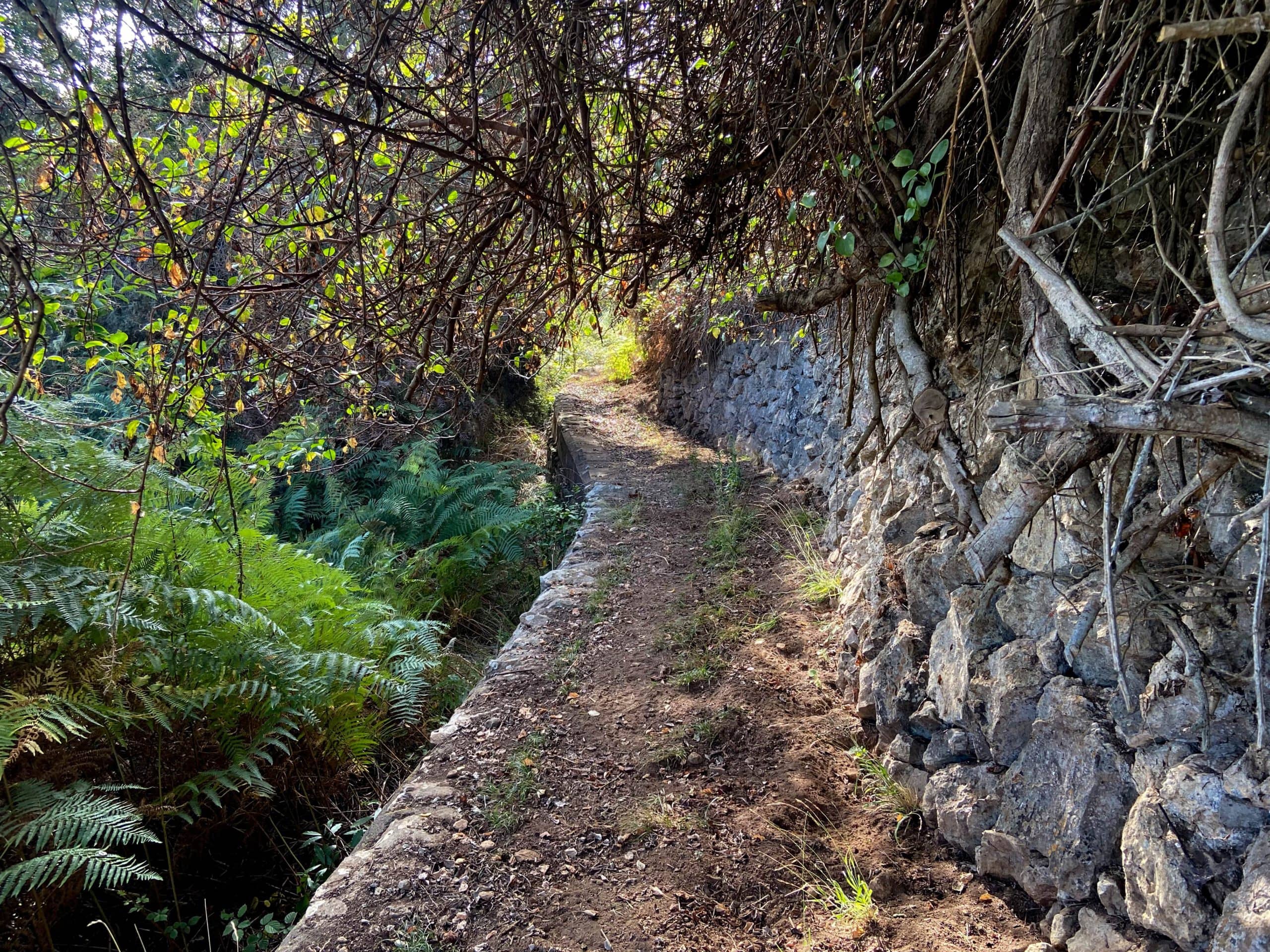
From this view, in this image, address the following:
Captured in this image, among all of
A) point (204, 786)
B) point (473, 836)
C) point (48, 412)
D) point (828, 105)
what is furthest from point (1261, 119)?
point (48, 412)

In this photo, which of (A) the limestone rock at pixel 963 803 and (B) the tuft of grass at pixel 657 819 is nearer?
(A) the limestone rock at pixel 963 803

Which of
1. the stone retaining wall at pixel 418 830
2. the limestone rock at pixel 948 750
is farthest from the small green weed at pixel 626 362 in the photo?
the limestone rock at pixel 948 750

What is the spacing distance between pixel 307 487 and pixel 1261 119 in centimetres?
786

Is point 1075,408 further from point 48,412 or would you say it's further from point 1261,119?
point 48,412

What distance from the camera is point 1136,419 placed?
4.46 feet

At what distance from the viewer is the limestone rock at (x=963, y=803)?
2041 millimetres

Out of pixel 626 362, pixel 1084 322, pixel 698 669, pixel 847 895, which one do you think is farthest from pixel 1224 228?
pixel 626 362

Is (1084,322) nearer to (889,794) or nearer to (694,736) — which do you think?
(889,794)

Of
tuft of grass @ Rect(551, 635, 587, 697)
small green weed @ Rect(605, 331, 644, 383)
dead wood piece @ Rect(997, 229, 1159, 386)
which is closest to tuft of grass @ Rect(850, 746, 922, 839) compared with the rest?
tuft of grass @ Rect(551, 635, 587, 697)

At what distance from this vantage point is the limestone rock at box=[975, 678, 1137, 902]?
1701 millimetres

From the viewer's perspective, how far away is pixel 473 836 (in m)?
2.47

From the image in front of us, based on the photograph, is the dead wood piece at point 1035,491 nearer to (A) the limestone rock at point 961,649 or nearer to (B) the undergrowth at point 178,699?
(A) the limestone rock at point 961,649

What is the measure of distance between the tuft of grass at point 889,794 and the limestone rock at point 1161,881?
0.76 metres

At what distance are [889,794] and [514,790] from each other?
1.38 meters
